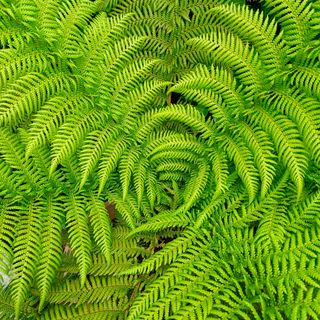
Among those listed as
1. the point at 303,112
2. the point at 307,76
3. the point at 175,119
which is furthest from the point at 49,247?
the point at 307,76

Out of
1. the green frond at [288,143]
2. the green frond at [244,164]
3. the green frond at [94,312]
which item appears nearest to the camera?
the green frond at [288,143]

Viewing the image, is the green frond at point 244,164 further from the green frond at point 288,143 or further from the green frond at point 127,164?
the green frond at point 127,164

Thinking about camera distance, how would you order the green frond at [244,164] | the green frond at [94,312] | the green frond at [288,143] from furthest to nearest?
the green frond at [94,312] < the green frond at [244,164] < the green frond at [288,143]

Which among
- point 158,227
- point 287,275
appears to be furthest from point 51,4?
point 287,275

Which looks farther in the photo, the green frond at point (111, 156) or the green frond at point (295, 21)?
the green frond at point (111, 156)

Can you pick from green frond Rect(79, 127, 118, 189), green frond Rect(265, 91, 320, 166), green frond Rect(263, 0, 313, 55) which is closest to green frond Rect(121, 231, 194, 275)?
green frond Rect(79, 127, 118, 189)

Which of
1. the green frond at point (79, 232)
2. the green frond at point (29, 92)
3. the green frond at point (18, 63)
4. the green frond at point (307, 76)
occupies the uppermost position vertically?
the green frond at point (307, 76)

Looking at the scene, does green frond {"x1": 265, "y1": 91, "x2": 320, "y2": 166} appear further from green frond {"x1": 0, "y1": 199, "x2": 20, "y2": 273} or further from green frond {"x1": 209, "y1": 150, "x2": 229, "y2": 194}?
green frond {"x1": 0, "y1": 199, "x2": 20, "y2": 273}

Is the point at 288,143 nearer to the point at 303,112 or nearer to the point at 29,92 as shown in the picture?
the point at 303,112

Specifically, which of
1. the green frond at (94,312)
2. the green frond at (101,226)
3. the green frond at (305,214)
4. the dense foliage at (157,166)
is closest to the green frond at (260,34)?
the dense foliage at (157,166)
